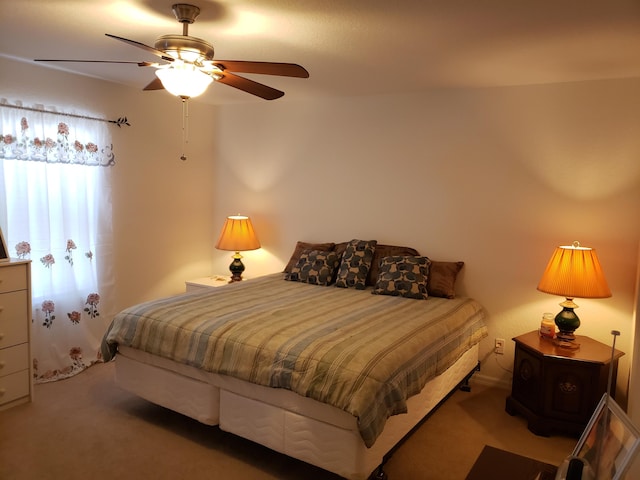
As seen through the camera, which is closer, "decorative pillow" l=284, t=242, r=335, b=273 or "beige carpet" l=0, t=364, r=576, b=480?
"beige carpet" l=0, t=364, r=576, b=480

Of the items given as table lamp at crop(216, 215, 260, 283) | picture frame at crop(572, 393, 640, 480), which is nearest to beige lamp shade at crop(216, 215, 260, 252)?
table lamp at crop(216, 215, 260, 283)

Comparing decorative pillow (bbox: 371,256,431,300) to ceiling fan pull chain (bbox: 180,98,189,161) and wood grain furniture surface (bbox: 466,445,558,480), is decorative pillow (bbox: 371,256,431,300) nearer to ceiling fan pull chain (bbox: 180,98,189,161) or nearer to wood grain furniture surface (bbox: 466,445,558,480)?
wood grain furniture surface (bbox: 466,445,558,480)

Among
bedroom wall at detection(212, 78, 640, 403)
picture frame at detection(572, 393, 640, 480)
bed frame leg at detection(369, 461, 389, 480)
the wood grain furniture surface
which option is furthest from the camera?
bedroom wall at detection(212, 78, 640, 403)

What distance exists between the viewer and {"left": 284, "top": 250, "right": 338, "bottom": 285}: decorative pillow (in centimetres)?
393

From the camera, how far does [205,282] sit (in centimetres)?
457

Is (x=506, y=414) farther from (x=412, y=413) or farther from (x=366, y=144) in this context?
(x=366, y=144)

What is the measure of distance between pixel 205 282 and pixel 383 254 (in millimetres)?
1744

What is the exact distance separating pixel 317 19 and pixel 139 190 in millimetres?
2556

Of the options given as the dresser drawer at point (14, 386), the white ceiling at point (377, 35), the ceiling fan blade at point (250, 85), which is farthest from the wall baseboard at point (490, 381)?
the dresser drawer at point (14, 386)

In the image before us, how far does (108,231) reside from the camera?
3959 millimetres

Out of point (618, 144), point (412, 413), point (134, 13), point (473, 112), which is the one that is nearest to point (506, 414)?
point (412, 413)

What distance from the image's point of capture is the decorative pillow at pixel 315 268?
3930 mm

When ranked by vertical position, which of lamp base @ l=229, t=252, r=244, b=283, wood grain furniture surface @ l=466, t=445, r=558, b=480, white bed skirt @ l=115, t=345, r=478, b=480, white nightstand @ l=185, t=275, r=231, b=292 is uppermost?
lamp base @ l=229, t=252, r=244, b=283

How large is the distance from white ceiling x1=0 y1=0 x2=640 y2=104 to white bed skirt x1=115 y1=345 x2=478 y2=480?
5.92 feet
